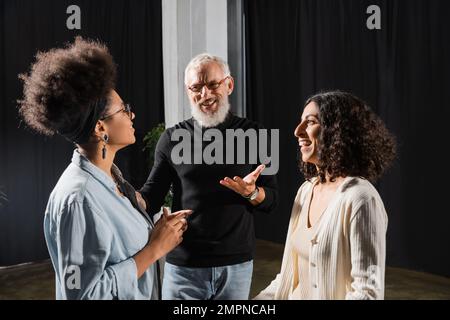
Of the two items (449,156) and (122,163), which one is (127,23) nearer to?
(122,163)

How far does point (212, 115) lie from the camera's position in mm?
1914

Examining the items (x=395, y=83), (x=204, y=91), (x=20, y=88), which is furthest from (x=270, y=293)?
(x=20, y=88)

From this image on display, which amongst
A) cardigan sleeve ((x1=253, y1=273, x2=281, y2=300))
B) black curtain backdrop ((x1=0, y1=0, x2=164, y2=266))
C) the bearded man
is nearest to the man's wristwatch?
the bearded man

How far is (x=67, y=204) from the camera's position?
1255mm

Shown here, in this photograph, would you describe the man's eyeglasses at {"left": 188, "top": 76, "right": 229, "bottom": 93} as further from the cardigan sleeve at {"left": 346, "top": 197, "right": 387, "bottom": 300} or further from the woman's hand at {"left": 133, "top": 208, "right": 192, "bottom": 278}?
the cardigan sleeve at {"left": 346, "top": 197, "right": 387, "bottom": 300}

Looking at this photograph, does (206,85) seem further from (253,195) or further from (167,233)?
(167,233)

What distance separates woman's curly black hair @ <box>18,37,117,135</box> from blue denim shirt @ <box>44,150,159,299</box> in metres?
0.12

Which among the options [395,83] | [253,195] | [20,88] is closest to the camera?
[253,195]

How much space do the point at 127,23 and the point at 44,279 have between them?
257 centimetres

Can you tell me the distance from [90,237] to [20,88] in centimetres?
388

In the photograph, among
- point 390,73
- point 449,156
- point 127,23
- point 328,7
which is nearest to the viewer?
point 449,156

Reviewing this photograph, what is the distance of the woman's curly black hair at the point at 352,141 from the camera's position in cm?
132

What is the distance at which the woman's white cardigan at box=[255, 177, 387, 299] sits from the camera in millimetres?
1190
